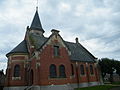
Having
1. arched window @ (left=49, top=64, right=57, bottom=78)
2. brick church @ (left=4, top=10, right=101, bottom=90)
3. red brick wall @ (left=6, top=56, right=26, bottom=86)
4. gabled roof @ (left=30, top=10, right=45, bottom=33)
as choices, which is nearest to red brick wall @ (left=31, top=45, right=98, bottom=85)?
brick church @ (left=4, top=10, right=101, bottom=90)

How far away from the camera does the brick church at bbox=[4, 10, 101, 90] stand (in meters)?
20.5

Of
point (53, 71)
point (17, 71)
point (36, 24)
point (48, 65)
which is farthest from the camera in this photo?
point (36, 24)

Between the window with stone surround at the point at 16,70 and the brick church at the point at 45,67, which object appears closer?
the brick church at the point at 45,67

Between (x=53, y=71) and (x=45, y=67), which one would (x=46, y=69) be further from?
(x=53, y=71)

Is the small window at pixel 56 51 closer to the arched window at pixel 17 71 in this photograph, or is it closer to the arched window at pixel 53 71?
the arched window at pixel 53 71

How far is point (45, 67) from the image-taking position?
819 inches

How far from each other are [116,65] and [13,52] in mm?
27442

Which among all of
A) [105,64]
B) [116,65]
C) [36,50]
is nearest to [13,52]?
[36,50]

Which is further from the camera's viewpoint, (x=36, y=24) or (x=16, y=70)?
(x=36, y=24)

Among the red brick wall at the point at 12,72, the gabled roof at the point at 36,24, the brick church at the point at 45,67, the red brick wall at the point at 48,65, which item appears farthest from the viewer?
the gabled roof at the point at 36,24

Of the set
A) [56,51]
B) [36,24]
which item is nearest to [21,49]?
[56,51]

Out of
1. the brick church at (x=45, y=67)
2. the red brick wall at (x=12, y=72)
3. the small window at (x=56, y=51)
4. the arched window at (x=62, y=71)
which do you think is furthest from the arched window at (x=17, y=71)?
the arched window at (x=62, y=71)

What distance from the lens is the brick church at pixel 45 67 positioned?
2055 cm

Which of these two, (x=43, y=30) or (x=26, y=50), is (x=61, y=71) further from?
(x=43, y=30)
